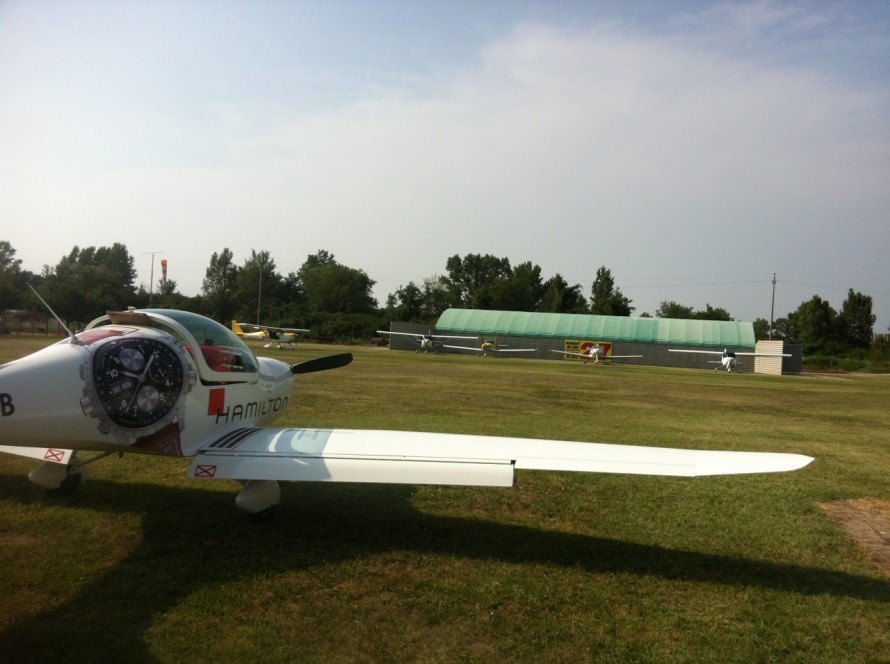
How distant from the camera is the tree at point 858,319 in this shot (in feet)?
268

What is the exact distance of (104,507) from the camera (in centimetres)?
638

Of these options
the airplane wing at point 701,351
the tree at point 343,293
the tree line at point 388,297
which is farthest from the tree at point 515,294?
the airplane wing at point 701,351

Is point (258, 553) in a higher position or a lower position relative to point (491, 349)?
higher

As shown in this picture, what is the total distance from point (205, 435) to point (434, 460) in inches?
89.3

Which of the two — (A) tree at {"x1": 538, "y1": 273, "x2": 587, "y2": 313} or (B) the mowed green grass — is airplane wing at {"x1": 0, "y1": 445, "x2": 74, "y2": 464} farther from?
(A) tree at {"x1": 538, "y1": 273, "x2": 587, "y2": 313}

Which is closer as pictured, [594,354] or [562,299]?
[594,354]

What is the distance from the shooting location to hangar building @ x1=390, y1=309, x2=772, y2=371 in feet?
186

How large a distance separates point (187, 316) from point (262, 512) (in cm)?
205

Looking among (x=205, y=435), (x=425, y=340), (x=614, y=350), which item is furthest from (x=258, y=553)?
(x=614, y=350)

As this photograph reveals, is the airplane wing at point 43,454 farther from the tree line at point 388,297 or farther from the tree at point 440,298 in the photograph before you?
the tree at point 440,298

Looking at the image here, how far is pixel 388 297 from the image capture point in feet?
369

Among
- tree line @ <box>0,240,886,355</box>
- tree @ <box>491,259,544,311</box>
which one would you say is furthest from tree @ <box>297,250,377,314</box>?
tree @ <box>491,259,544,311</box>

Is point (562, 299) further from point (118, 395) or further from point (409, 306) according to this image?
point (118, 395)

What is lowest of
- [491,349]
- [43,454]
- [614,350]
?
[491,349]
